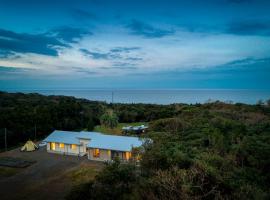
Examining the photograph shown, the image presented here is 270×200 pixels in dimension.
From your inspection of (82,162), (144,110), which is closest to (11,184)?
→ (82,162)

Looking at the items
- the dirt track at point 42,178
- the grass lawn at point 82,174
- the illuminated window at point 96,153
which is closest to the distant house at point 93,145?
the illuminated window at point 96,153

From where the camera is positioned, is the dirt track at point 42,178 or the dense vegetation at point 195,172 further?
the dirt track at point 42,178

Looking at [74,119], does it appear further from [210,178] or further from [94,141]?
[210,178]

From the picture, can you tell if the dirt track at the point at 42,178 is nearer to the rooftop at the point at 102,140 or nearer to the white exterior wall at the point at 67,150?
the white exterior wall at the point at 67,150

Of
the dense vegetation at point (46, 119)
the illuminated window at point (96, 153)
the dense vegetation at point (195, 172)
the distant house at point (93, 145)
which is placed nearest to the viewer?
the dense vegetation at point (195, 172)

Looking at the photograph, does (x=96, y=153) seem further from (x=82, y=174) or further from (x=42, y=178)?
(x=42, y=178)

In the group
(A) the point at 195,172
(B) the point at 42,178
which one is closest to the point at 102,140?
(B) the point at 42,178
